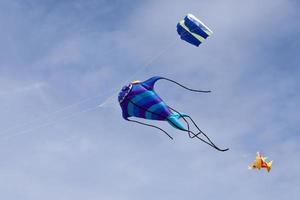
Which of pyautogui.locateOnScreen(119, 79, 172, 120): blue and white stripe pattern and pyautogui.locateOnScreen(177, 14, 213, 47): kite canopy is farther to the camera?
pyautogui.locateOnScreen(177, 14, 213, 47): kite canopy

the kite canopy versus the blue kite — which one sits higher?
the kite canopy

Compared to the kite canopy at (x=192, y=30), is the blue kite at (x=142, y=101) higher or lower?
lower

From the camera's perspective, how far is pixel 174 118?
50.9m

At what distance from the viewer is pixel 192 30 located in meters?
58.0

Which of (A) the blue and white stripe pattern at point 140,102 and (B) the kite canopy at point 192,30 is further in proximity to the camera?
(B) the kite canopy at point 192,30

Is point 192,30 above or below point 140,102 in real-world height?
above

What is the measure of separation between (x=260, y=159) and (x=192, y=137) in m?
21.7

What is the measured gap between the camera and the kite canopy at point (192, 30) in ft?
189

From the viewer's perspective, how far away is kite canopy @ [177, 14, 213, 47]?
189 ft

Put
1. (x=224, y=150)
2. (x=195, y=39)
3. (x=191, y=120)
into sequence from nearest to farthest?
1. (x=224, y=150)
2. (x=191, y=120)
3. (x=195, y=39)

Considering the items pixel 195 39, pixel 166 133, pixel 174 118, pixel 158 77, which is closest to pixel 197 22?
pixel 195 39

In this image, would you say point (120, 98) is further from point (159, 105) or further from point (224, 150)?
point (224, 150)

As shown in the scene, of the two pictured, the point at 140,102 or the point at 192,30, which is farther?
the point at 192,30

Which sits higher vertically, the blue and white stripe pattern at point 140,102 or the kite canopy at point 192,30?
the kite canopy at point 192,30
